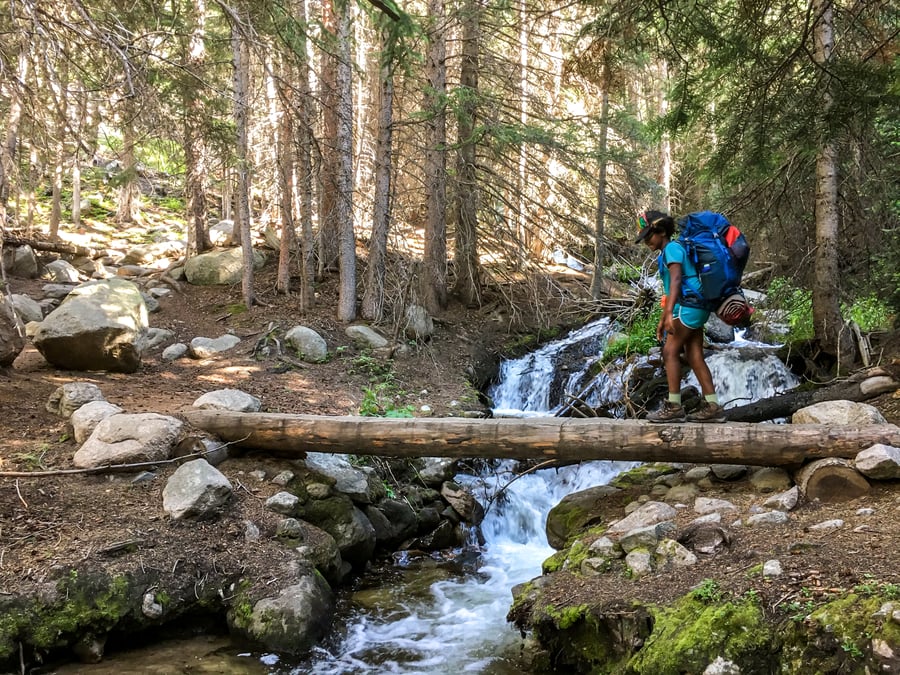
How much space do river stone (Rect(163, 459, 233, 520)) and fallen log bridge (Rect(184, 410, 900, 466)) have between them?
640mm

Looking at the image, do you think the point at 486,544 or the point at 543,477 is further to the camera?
the point at 543,477

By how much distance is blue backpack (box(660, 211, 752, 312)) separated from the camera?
17.2ft

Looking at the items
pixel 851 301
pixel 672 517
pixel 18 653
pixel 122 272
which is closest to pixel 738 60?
pixel 851 301

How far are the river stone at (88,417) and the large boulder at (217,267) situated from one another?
847 cm

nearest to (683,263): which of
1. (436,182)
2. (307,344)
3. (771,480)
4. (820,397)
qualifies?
(771,480)

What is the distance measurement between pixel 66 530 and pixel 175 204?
22.2 m

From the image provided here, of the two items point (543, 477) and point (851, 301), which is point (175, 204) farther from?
point (851, 301)

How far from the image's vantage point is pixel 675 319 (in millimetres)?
5547

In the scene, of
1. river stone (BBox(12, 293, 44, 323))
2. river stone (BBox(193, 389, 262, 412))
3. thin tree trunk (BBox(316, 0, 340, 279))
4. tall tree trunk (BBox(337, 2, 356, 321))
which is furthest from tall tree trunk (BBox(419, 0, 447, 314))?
river stone (BBox(12, 293, 44, 323))

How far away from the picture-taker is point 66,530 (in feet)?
16.1

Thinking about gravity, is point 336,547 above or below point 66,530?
below

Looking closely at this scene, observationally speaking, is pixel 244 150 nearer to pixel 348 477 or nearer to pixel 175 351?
pixel 175 351

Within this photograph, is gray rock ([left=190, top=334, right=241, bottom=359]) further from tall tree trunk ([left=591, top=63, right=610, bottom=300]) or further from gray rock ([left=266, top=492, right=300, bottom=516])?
tall tree trunk ([left=591, top=63, right=610, bottom=300])

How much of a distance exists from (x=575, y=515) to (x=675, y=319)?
2.16 metres
